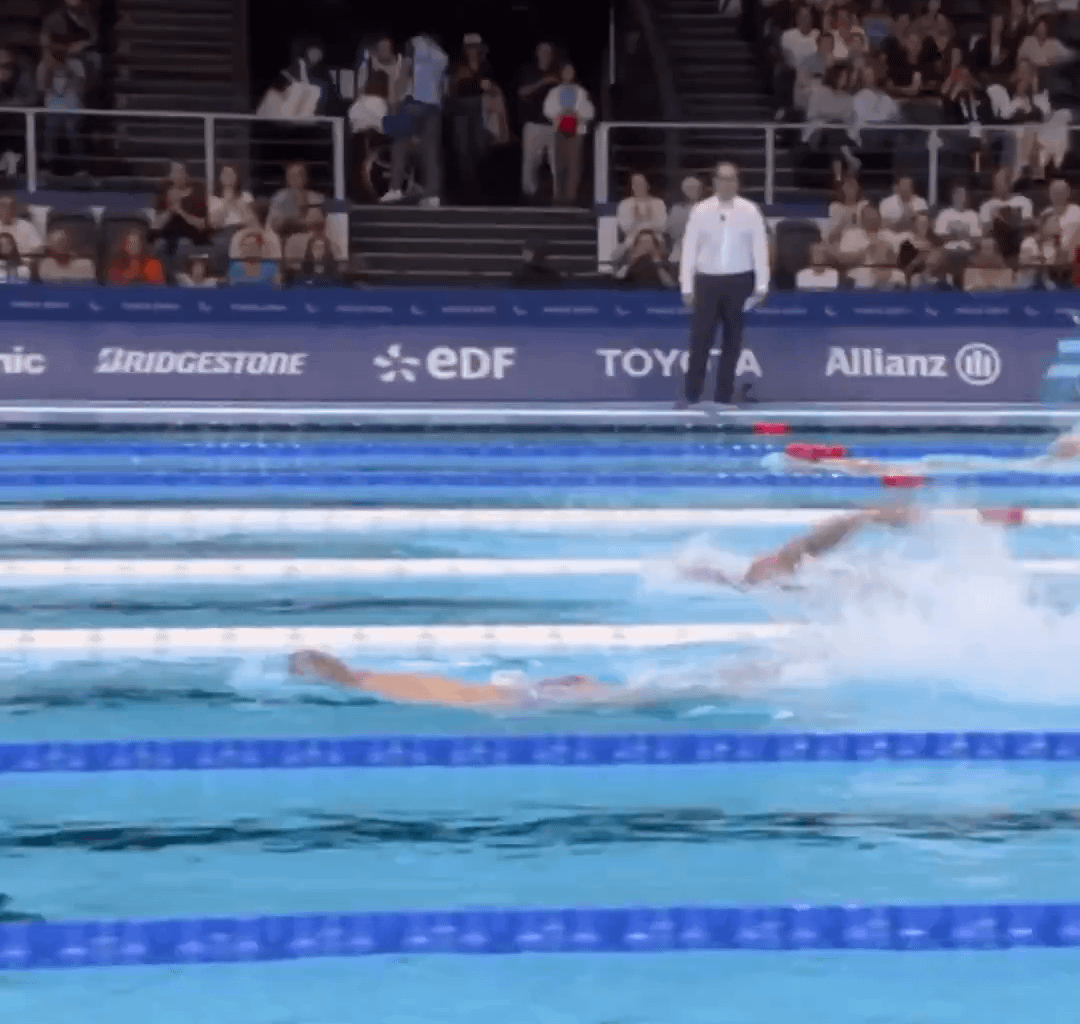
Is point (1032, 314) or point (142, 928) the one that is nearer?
point (142, 928)

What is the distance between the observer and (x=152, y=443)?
32.7 ft

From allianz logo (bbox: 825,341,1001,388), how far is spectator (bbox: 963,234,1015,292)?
2.15ft

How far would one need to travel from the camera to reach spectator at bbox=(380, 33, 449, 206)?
13945mm

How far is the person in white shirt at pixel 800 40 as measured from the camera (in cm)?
1471

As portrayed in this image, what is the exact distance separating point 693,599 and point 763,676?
1.31 m

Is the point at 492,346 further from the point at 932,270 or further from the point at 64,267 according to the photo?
the point at 932,270

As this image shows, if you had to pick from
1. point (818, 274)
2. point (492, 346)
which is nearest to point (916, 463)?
point (492, 346)

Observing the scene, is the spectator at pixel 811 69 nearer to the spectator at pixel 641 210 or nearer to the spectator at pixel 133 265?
the spectator at pixel 641 210

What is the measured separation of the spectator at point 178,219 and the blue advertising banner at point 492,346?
2.65ft

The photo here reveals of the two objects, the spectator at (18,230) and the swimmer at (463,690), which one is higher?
the spectator at (18,230)

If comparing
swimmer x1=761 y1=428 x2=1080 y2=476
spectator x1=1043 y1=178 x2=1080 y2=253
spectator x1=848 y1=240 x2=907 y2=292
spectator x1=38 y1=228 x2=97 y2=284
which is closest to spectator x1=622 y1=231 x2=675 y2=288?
spectator x1=848 y1=240 x2=907 y2=292

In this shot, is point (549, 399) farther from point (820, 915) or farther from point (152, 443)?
point (820, 915)

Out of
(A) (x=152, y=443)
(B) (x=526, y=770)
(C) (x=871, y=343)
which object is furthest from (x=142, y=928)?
(C) (x=871, y=343)

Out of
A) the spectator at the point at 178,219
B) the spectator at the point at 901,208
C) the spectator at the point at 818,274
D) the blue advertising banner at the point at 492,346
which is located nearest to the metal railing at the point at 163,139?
the spectator at the point at 178,219
